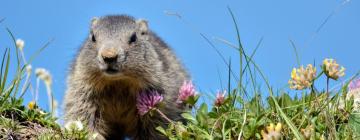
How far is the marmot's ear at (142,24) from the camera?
6931mm

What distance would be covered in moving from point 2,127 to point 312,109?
105 inches

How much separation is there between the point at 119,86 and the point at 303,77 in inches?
92.2

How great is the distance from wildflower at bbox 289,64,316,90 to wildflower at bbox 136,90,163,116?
154cm

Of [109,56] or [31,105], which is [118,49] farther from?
[31,105]

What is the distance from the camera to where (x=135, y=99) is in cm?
635

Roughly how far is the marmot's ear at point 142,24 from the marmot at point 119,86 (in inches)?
5.8

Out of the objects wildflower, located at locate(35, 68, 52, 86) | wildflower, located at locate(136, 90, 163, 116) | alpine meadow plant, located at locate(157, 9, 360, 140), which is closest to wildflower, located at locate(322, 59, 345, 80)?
alpine meadow plant, located at locate(157, 9, 360, 140)

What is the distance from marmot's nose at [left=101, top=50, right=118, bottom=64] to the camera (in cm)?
567

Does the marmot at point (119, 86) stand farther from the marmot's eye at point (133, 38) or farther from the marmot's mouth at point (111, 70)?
the marmot's mouth at point (111, 70)

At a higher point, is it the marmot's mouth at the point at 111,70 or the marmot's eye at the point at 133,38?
the marmot's eye at the point at 133,38

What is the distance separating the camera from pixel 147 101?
5953 mm

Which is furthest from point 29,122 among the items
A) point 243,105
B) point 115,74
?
point 243,105

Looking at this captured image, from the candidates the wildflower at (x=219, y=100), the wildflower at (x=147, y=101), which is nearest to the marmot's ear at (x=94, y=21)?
the wildflower at (x=147, y=101)

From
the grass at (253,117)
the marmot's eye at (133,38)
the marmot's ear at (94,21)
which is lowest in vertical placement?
the grass at (253,117)
